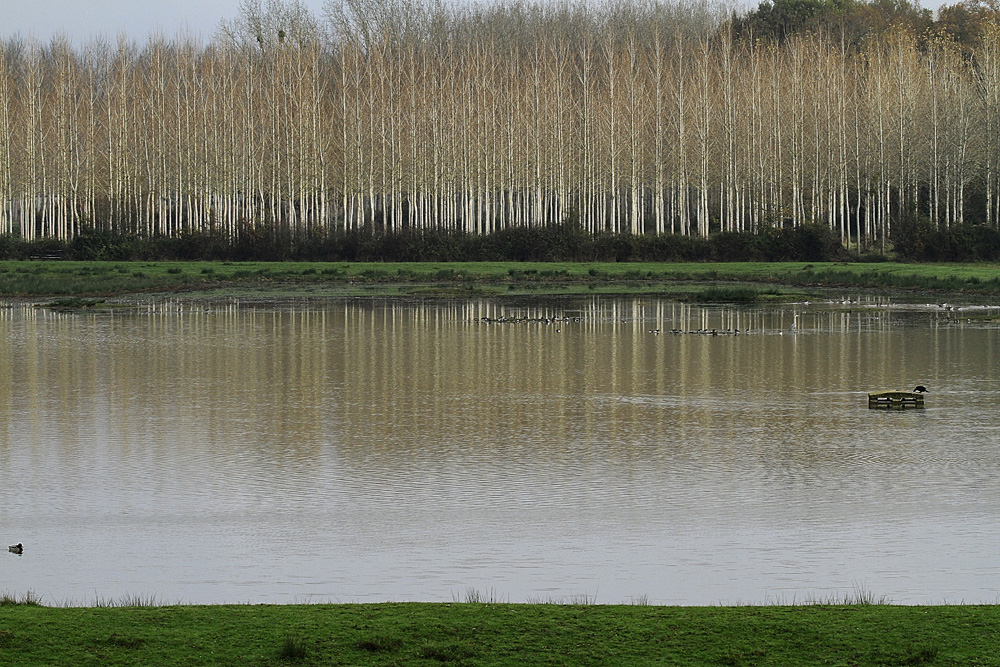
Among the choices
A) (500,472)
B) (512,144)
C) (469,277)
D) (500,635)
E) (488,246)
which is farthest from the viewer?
(512,144)

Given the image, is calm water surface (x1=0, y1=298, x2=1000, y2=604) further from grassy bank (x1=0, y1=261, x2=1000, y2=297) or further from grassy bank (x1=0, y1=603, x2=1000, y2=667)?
grassy bank (x1=0, y1=261, x2=1000, y2=297)

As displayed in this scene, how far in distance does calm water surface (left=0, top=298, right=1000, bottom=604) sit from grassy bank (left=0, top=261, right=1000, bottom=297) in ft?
74.1

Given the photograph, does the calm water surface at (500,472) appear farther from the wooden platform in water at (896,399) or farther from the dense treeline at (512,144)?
the dense treeline at (512,144)

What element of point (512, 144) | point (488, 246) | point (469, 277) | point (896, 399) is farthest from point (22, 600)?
point (512, 144)

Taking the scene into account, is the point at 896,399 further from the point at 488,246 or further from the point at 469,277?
the point at 488,246

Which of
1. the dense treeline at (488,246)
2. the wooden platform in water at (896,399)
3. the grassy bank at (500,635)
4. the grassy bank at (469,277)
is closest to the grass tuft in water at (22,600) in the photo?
the grassy bank at (500,635)

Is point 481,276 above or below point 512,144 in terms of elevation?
below

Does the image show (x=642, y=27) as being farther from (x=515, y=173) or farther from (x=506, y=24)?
(x=515, y=173)

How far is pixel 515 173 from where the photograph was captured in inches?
3110

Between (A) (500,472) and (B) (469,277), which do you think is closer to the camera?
(A) (500,472)

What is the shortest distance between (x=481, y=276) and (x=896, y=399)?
129 feet

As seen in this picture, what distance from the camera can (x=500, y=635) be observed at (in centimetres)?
757

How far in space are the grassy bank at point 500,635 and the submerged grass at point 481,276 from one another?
1640 inches

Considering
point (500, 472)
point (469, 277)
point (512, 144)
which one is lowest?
point (500, 472)
